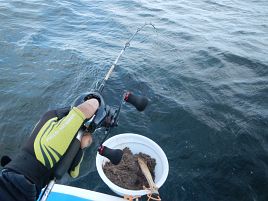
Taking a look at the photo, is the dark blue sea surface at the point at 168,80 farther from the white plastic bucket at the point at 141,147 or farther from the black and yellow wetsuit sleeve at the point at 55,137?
the black and yellow wetsuit sleeve at the point at 55,137

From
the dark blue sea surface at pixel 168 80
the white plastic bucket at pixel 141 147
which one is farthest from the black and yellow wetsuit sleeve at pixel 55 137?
the dark blue sea surface at pixel 168 80

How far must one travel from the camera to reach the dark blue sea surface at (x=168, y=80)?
16.9ft

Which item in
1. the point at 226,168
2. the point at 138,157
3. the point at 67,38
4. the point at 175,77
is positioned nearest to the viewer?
the point at 138,157

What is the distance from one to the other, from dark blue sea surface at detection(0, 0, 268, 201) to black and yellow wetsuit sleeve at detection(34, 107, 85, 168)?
85.0 inches

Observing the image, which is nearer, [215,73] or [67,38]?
[215,73]

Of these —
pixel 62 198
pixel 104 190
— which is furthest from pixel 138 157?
pixel 62 198

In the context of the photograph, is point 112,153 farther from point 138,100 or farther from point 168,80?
point 168,80

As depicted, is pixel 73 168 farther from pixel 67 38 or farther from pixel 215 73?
pixel 67 38

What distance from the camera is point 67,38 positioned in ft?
32.1

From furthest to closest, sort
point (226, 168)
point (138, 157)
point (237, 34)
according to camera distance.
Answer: point (237, 34)
point (226, 168)
point (138, 157)

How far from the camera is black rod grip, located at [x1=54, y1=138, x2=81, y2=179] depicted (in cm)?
268

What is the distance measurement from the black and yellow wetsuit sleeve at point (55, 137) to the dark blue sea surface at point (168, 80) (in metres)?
2.16

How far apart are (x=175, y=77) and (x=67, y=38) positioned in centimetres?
432

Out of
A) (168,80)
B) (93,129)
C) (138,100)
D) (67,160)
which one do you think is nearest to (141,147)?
(138,100)
